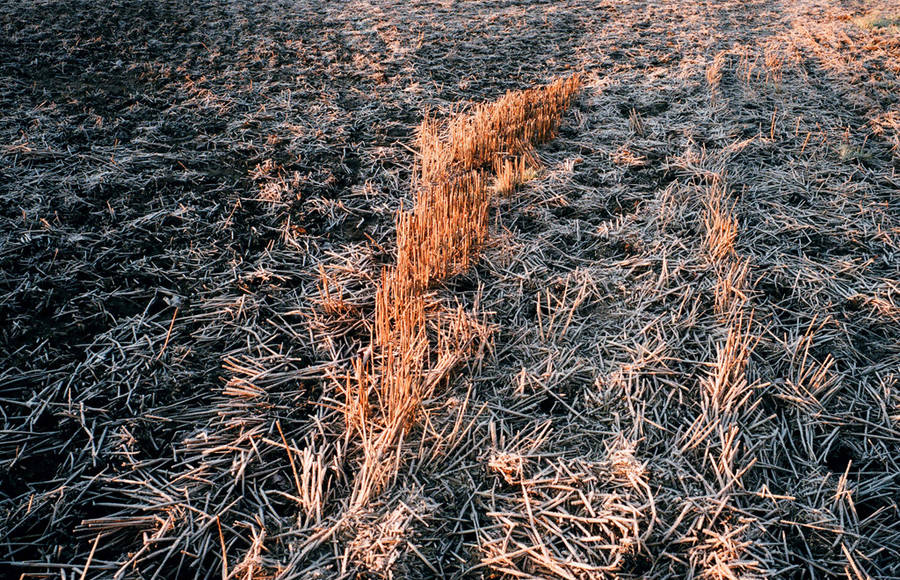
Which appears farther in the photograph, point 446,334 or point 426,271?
point 426,271

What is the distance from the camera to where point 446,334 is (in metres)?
2.31

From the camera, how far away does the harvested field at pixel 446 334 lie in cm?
158

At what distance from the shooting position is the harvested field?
1583 mm

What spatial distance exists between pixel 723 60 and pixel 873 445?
18.9 feet

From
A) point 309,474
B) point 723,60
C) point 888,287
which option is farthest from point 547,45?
point 309,474

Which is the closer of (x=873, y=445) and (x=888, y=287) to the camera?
(x=873, y=445)

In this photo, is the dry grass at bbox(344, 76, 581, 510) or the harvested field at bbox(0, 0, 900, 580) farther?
the dry grass at bbox(344, 76, 581, 510)

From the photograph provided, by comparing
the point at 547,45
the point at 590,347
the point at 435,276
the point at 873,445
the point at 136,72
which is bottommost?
the point at 873,445

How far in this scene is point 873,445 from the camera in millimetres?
1867

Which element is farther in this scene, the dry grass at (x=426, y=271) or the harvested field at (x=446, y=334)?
the dry grass at (x=426, y=271)

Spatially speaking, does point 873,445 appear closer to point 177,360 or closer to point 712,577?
point 712,577

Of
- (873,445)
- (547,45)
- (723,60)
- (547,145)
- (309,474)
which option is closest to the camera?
(309,474)

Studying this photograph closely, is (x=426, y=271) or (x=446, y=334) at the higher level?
(x=426, y=271)

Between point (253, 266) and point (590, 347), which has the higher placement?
point (253, 266)
